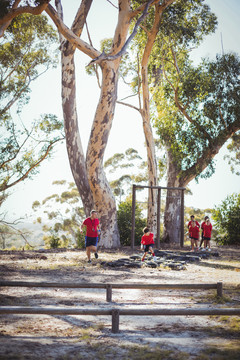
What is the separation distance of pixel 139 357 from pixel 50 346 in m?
0.96

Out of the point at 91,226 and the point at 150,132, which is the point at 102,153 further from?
the point at 91,226

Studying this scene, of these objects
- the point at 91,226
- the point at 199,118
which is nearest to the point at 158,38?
the point at 199,118

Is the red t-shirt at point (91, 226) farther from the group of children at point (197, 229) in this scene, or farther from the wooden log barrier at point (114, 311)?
the wooden log barrier at point (114, 311)

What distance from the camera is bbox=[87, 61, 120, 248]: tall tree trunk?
18.2m

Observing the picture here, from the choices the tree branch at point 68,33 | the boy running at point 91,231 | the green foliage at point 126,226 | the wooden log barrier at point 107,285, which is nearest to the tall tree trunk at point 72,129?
the green foliage at point 126,226

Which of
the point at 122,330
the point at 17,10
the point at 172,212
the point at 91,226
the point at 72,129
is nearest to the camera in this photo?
the point at 122,330

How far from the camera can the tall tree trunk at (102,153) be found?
716 inches

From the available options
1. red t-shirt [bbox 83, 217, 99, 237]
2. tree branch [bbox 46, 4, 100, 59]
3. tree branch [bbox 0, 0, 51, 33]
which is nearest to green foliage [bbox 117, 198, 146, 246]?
red t-shirt [bbox 83, 217, 99, 237]

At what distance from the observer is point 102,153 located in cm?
1834

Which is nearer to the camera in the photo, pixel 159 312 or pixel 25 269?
pixel 159 312

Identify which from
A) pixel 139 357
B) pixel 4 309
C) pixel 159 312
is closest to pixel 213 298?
pixel 159 312

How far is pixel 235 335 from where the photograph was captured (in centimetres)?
461

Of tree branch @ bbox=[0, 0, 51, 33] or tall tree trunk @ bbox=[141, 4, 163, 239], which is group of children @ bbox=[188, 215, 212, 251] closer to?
tall tree trunk @ bbox=[141, 4, 163, 239]

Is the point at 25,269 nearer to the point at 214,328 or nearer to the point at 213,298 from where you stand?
the point at 213,298
